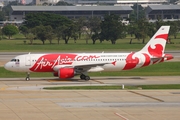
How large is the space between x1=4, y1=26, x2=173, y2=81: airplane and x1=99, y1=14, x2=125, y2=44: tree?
273 ft

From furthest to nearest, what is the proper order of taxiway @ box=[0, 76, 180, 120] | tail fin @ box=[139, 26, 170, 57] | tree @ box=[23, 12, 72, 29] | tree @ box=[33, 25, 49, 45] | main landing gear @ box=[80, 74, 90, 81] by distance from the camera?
tree @ box=[23, 12, 72, 29]
tree @ box=[33, 25, 49, 45]
tail fin @ box=[139, 26, 170, 57]
main landing gear @ box=[80, 74, 90, 81]
taxiway @ box=[0, 76, 180, 120]

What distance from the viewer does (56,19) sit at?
181 metres

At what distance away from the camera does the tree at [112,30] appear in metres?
146

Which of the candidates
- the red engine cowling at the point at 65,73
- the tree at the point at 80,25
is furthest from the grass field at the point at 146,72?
the tree at the point at 80,25

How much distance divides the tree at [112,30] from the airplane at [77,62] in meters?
83.1

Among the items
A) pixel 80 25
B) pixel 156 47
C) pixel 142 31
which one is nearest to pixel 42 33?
pixel 142 31

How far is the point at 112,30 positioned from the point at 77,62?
8925 cm

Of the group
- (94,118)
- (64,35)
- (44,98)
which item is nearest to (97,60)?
(44,98)

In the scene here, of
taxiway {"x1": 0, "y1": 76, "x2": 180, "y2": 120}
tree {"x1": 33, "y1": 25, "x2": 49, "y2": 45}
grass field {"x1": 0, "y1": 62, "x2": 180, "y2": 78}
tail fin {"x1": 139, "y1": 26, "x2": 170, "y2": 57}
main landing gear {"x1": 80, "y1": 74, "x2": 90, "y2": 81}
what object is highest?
tail fin {"x1": 139, "y1": 26, "x2": 170, "y2": 57}

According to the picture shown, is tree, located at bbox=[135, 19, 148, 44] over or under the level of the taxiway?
over

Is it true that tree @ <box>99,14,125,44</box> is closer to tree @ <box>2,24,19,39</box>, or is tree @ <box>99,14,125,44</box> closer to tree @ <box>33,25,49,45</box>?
tree @ <box>33,25,49,45</box>

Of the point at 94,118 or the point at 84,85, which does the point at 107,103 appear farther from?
the point at 84,85

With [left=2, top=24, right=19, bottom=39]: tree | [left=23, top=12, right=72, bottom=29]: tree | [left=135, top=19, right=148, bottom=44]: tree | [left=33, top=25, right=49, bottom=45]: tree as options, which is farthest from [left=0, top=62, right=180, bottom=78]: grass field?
[left=2, top=24, right=19, bottom=39]: tree

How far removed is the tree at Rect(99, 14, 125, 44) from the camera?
146250 millimetres
